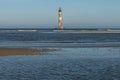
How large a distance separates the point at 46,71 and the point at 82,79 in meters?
3.01

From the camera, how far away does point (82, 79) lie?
18094 mm

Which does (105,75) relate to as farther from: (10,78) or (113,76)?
(10,78)

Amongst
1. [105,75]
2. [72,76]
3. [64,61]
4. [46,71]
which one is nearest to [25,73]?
[46,71]

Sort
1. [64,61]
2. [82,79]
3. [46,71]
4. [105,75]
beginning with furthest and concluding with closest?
[64,61]
[46,71]
[105,75]
[82,79]

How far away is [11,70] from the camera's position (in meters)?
20.8

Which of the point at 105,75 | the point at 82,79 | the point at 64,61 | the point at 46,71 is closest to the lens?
the point at 82,79

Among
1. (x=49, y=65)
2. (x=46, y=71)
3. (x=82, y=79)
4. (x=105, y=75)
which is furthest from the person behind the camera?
(x=49, y=65)

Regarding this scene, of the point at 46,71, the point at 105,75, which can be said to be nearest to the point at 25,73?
the point at 46,71

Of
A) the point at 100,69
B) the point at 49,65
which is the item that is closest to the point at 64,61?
the point at 49,65

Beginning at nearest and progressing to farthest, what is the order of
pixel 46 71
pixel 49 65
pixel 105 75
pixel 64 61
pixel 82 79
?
pixel 82 79 < pixel 105 75 < pixel 46 71 < pixel 49 65 < pixel 64 61

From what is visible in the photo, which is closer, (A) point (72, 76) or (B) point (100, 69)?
(A) point (72, 76)

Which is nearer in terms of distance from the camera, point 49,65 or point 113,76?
point 113,76

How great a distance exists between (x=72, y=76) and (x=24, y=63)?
5.81 metres

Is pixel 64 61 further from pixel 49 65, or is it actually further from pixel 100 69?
pixel 100 69
